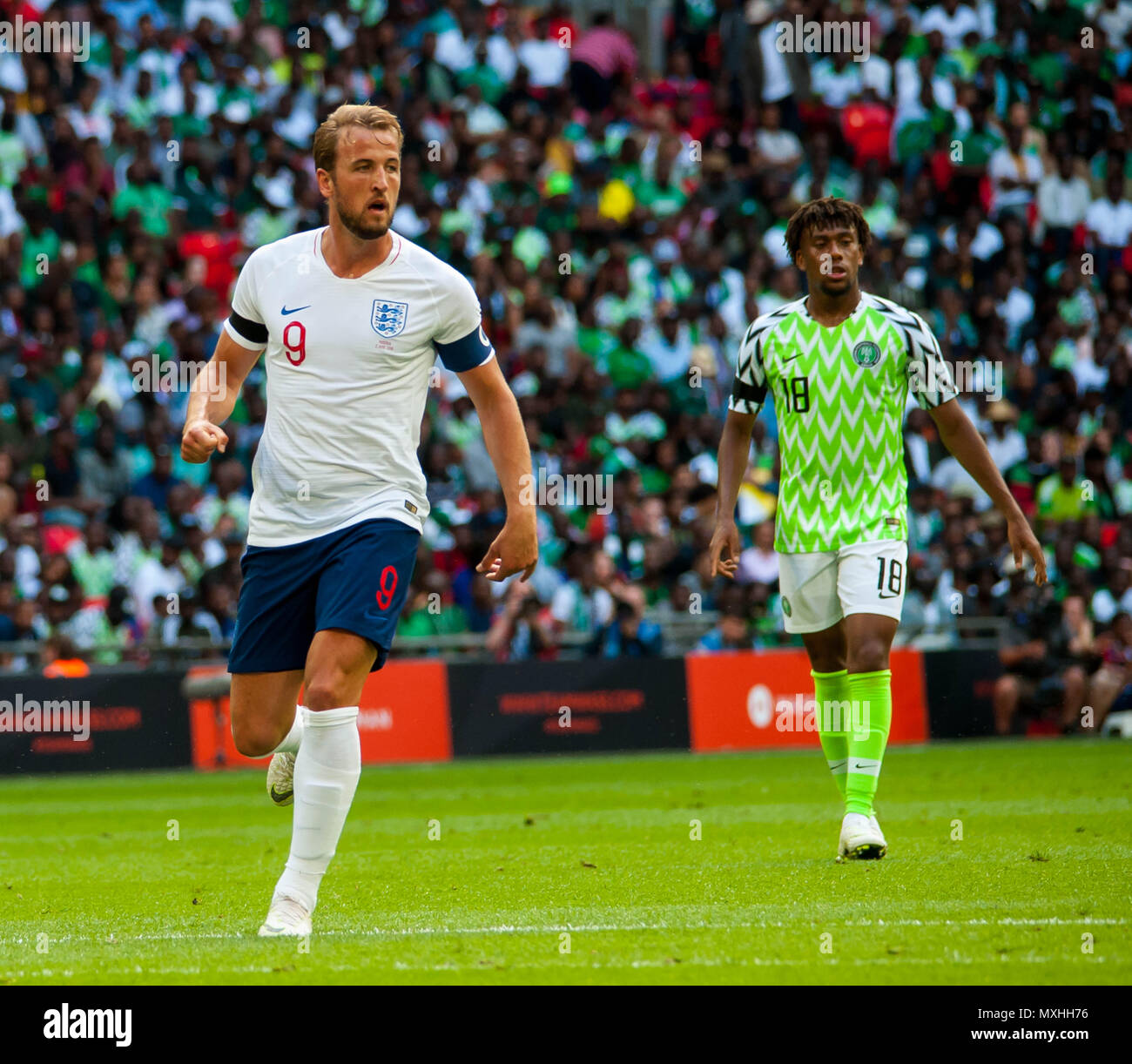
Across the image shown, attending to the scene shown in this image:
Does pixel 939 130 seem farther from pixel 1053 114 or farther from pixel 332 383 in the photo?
pixel 332 383

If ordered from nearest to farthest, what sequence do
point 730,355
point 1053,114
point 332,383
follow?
point 332,383 < point 730,355 < point 1053,114

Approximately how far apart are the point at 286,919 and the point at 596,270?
17.4 m

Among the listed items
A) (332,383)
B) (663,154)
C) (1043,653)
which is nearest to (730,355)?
(663,154)

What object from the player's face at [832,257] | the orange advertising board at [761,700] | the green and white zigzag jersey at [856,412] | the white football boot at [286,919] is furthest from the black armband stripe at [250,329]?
the orange advertising board at [761,700]

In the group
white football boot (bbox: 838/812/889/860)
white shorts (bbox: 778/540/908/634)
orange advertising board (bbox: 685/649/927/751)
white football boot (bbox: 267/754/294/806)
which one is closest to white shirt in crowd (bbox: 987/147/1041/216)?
orange advertising board (bbox: 685/649/927/751)

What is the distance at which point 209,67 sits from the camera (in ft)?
79.3

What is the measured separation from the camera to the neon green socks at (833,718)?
9.63m

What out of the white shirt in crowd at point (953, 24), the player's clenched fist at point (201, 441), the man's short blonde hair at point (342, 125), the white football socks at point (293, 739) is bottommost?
the white football socks at point (293, 739)

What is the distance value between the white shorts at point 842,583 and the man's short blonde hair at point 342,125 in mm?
3376

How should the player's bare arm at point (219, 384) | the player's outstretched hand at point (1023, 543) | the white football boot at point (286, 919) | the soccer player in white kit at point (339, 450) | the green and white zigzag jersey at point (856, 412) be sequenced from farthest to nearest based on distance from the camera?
the green and white zigzag jersey at point (856, 412)
the player's outstretched hand at point (1023, 543)
the player's bare arm at point (219, 384)
the soccer player in white kit at point (339, 450)
the white football boot at point (286, 919)

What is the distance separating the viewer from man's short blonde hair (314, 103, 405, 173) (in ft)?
22.9

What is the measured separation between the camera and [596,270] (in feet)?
76.9

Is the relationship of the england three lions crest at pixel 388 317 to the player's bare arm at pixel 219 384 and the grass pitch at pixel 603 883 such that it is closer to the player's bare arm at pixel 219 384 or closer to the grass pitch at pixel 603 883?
the player's bare arm at pixel 219 384

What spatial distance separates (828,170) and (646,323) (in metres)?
4.12
